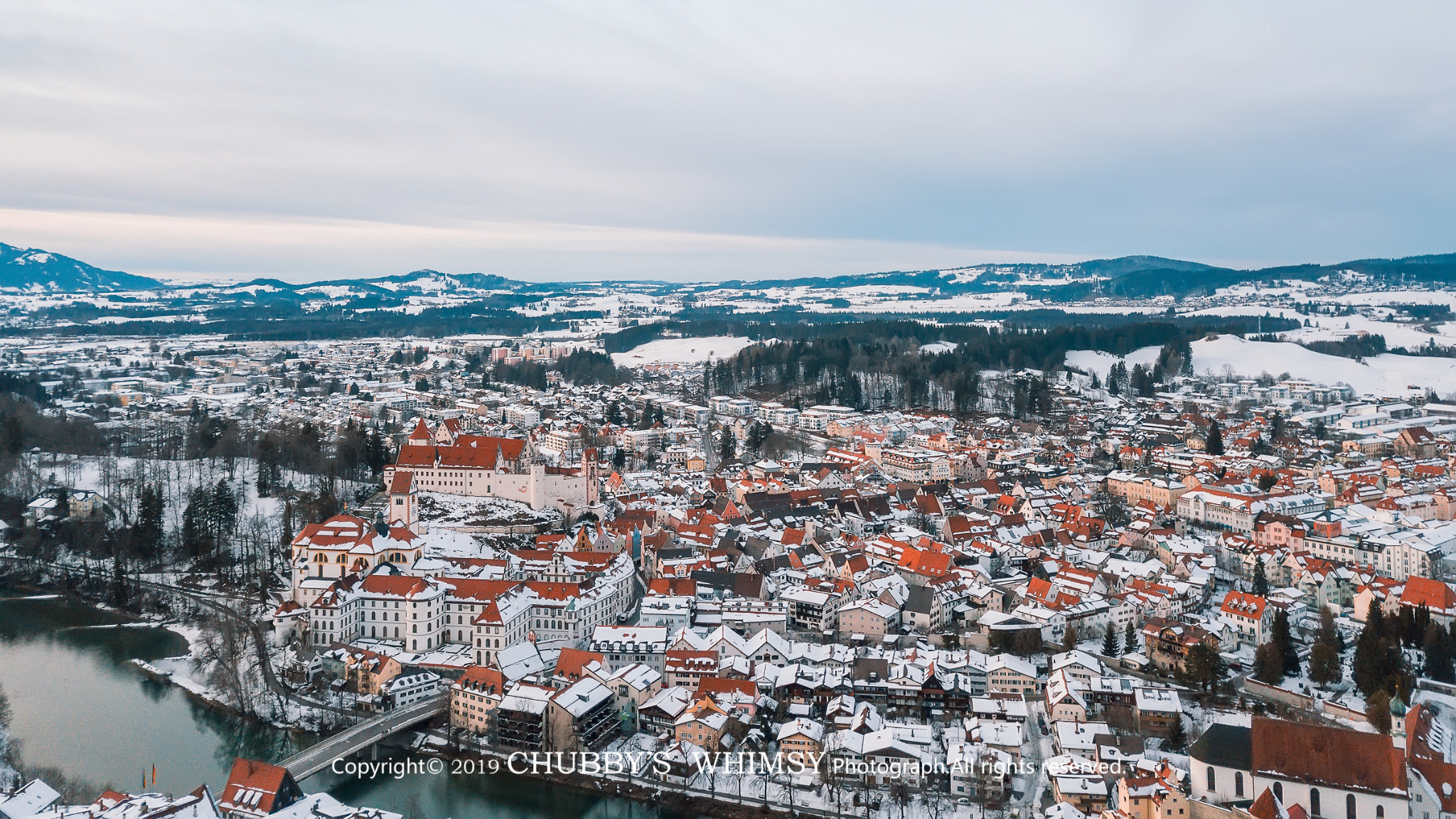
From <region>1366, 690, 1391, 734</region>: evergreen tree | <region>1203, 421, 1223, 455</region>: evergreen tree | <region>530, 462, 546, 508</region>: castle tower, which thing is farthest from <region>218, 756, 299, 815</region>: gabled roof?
<region>1203, 421, 1223, 455</region>: evergreen tree

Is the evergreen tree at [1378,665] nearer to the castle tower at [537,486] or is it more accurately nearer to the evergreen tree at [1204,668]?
the evergreen tree at [1204,668]

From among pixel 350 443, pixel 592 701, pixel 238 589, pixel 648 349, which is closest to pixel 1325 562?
pixel 592 701

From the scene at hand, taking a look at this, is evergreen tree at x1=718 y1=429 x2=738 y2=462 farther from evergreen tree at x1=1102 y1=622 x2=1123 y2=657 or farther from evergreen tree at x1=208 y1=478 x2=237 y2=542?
evergreen tree at x1=1102 y1=622 x2=1123 y2=657

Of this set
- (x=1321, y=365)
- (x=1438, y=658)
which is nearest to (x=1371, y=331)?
(x=1321, y=365)

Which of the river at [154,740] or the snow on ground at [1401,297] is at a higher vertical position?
the snow on ground at [1401,297]

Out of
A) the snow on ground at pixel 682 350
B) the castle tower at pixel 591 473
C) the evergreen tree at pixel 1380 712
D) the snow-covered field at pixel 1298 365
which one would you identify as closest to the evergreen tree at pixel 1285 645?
the evergreen tree at pixel 1380 712

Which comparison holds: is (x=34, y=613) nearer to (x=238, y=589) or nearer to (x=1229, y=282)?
(x=238, y=589)
